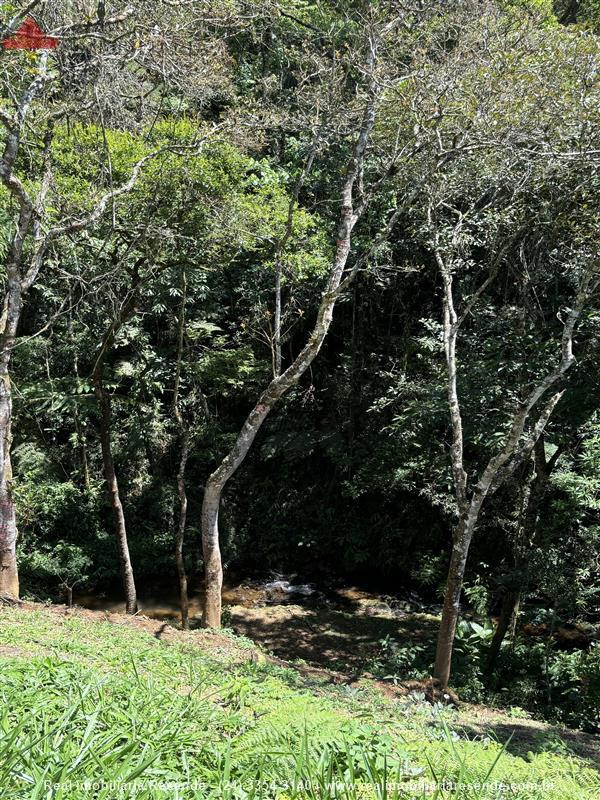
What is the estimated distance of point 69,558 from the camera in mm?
12219

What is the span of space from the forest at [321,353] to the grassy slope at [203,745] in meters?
0.05

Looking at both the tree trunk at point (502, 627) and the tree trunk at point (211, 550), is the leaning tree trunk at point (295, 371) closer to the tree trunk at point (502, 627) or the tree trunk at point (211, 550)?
the tree trunk at point (211, 550)

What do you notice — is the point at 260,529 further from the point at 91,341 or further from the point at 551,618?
the point at 551,618

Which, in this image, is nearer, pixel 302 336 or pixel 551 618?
pixel 551 618

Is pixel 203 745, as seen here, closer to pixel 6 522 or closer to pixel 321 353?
pixel 6 522

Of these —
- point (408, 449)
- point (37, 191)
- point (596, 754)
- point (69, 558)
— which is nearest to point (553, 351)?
point (408, 449)

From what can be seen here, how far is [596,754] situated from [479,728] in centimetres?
105

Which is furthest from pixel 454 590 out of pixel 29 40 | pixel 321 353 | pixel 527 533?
pixel 321 353

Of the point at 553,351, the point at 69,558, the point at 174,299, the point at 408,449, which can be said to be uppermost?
the point at 174,299

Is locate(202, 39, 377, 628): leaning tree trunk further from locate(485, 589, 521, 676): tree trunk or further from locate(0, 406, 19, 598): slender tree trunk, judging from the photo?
locate(485, 589, 521, 676): tree trunk

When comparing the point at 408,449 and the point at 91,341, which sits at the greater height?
the point at 91,341

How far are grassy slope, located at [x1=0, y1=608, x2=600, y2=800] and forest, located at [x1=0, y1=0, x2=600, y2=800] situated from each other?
51mm

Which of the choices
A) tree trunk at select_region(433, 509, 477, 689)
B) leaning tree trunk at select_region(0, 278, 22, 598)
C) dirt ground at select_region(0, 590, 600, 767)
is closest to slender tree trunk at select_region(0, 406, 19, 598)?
leaning tree trunk at select_region(0, 278, 22, 598)

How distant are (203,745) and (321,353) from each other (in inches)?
507
